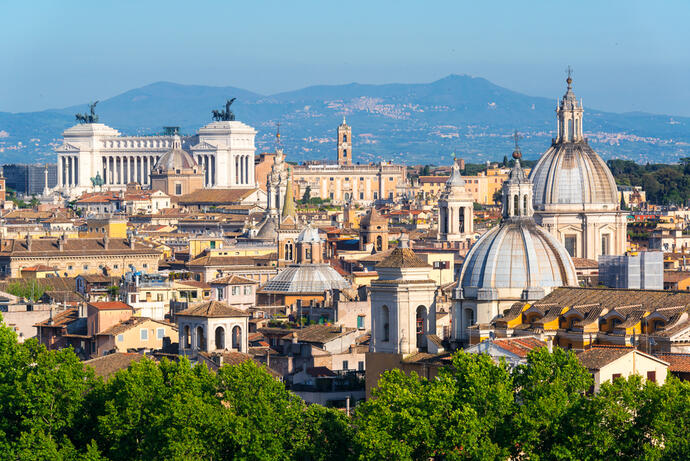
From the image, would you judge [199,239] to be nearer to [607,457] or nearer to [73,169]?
[607,457]

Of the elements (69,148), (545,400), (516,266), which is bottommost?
(545,400)

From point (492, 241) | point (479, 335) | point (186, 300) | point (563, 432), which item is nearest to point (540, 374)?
point (563, 432)

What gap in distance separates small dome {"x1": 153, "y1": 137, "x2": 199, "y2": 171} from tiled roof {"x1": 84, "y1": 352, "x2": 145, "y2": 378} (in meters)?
110

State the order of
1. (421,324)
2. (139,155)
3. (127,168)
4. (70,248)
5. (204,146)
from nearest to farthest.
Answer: (421,324)
(70,248)
(204,146)
(139,155)
(127,168)

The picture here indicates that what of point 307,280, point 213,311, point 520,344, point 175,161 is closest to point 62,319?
point 213,311

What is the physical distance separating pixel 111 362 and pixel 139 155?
13408cm

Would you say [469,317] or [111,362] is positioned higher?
[469,317]

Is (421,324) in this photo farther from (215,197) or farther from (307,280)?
(215,197)

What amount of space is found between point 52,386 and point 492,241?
10.7m

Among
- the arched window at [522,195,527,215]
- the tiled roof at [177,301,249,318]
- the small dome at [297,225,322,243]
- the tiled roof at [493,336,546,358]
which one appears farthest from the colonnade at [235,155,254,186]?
the tiled roof at [493,336,546,358]

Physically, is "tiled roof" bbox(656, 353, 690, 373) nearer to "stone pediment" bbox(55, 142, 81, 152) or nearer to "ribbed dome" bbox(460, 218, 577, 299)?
"ribbed dome" bbox(460, 218, 577, 299)

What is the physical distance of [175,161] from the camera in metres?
165

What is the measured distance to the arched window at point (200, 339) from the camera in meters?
50.3

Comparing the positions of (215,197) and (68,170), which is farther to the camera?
(68,170)
